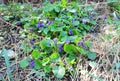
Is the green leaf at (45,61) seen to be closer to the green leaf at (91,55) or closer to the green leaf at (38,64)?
the green leaf at (38,64)

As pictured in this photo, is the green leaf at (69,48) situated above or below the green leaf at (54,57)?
above

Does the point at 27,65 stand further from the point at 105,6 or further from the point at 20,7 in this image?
the point at 105,6

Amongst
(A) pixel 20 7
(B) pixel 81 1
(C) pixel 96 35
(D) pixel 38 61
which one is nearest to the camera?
(D) pixel 38 61

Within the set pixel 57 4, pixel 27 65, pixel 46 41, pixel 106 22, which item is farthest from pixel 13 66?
pixel 106 22

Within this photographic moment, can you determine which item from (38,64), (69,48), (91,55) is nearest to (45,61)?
(38,64)

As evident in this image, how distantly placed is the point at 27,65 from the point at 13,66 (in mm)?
113

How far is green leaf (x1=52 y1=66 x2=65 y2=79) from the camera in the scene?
1644mm

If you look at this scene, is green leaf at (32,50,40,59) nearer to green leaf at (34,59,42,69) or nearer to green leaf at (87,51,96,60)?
green leaf at (34,59,42,69)

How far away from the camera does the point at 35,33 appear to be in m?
2.07

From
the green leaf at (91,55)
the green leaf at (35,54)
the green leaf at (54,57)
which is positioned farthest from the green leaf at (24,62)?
the green leaf at (91,55)

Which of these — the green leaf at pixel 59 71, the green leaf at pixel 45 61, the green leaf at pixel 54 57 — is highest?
the green leaf at pixel 54 57

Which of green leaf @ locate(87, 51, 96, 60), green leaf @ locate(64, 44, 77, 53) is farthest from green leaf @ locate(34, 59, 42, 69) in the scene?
green leaf @ locate(87, 51, 96, 60)

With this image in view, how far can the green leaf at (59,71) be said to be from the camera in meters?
1.64

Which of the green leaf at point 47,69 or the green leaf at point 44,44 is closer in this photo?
the green leaf at point 47,69
